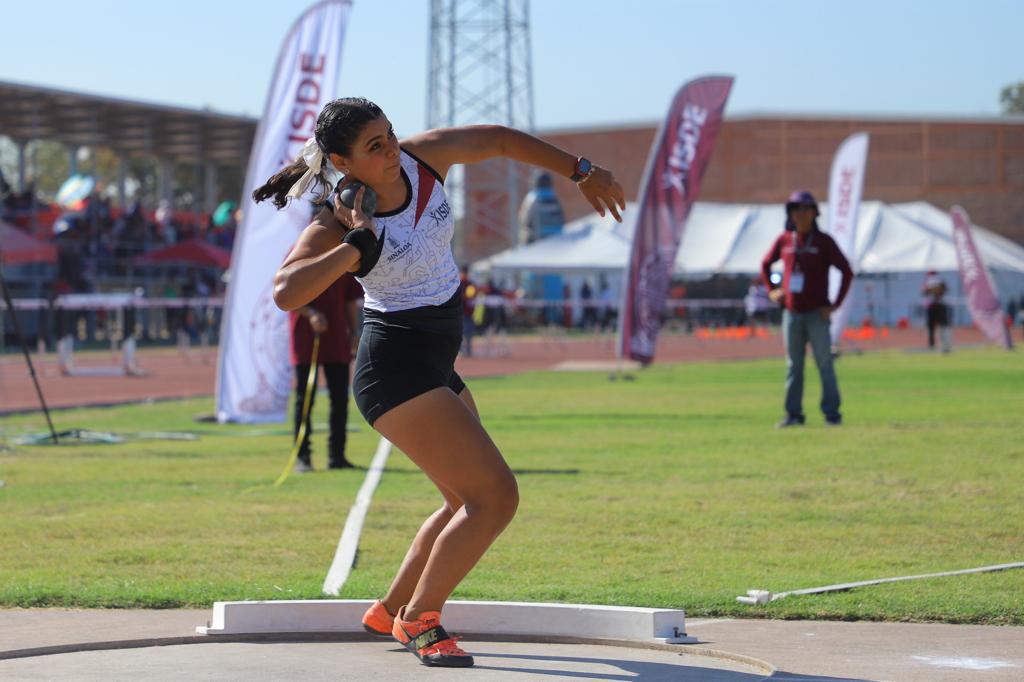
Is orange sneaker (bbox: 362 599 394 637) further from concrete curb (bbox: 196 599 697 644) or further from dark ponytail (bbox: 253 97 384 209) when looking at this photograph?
dark ponytail (bbox: 253 97 384 209)

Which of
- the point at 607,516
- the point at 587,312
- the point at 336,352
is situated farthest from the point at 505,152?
the point at 587,312

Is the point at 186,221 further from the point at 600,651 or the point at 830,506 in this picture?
the point at 600,651

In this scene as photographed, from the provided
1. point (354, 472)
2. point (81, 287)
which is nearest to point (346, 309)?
point (354, 472)

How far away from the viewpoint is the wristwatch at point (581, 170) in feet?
19.7

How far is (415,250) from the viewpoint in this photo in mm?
5465

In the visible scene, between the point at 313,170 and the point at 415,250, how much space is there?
17.1 inches

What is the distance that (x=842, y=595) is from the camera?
22.5 ft

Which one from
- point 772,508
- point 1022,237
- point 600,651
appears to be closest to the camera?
point 600,651

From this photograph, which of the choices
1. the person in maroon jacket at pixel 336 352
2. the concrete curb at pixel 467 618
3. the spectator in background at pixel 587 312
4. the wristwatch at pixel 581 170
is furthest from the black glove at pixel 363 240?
the spectator in background at pixel 587 312

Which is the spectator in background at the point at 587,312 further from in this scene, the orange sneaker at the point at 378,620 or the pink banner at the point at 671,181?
the orange sneaker at the point at 378,620

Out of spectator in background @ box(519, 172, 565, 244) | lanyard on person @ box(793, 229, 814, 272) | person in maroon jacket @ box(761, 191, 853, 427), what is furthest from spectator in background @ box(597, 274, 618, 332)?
person in maroon jacket @ box(761, 191, 853, 427)

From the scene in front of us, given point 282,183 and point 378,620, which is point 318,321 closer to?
point 378,620

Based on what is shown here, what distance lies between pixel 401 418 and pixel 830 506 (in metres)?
4.95

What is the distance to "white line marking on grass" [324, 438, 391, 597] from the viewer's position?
7324mm
